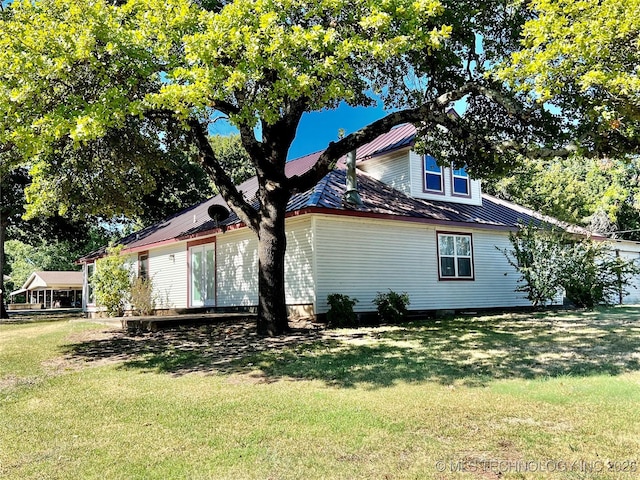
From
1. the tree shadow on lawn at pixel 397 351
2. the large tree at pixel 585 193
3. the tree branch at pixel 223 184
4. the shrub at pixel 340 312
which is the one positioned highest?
the large tree at pixel 585 193

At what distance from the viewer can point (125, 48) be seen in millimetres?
7488

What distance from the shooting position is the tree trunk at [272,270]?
33.8ft

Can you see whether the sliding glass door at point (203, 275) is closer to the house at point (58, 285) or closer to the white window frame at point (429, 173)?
the white window frame at point (429, 173)

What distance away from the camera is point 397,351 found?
831cm

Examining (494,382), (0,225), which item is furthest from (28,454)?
(0,225)

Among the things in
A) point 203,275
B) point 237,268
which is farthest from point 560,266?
point 203,275

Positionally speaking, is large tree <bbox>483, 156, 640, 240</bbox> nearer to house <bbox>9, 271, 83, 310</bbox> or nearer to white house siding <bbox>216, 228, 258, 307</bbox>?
white house siding <bbox>216, 228, 258, 307</bbox>

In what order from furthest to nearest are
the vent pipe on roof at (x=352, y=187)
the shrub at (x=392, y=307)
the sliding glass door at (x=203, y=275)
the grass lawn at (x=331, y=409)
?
the sliding glass door at (x=203, y=275) → the vent pipe on roof at (x=352, y=187) → the shrub at (x=392, y=307) → the grass lawn at (x=331, y=409)

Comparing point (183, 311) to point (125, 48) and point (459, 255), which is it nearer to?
point (459, 255)

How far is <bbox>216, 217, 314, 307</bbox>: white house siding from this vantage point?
1279 cm

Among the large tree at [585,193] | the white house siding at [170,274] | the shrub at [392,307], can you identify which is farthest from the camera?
the large tree at [585,193]

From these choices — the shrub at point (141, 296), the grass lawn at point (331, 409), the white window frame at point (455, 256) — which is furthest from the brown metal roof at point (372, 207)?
the grass lawn at point (331, 409)

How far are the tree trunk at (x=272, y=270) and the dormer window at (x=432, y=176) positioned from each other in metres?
6.93

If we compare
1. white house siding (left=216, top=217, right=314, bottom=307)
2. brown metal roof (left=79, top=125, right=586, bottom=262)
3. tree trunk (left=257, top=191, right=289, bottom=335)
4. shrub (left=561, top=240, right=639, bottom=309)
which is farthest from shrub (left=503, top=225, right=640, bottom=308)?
tree trunk (left=257, top=191, right=289, bottom=335)
